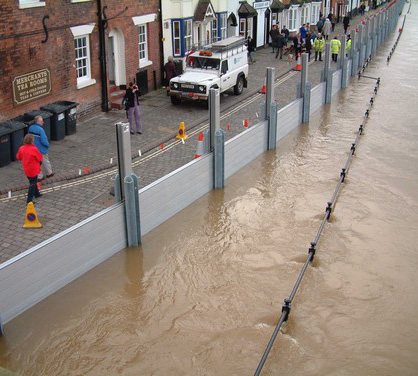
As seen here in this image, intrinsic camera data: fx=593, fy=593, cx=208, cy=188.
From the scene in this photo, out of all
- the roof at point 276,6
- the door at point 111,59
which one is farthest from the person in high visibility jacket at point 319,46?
the door at point 111,59

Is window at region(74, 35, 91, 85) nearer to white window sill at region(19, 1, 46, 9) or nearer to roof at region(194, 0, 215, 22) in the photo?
white window sill at region(19, 1, 46, 9)

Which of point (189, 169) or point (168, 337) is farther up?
point (189, 169)

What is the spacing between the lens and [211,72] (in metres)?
22.1

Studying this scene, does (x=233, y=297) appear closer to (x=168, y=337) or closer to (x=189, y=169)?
(x=168, y=337)

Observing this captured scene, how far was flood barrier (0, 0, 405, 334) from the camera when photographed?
28.7 feet

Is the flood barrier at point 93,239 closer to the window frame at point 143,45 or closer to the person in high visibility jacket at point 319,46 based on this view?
the window frame at point 143,45

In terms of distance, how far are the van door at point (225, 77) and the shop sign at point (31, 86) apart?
6863mm

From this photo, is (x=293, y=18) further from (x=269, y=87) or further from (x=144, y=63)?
(x=269, y=87)

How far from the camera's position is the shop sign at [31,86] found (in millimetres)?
16547

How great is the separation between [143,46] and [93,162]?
9.02 meters

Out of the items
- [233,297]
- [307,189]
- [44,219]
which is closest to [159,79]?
[307,189]

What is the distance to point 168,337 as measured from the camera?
8852 mm

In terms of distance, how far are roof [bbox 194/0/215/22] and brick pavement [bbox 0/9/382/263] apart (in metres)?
4.05

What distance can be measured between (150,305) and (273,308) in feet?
6.56
